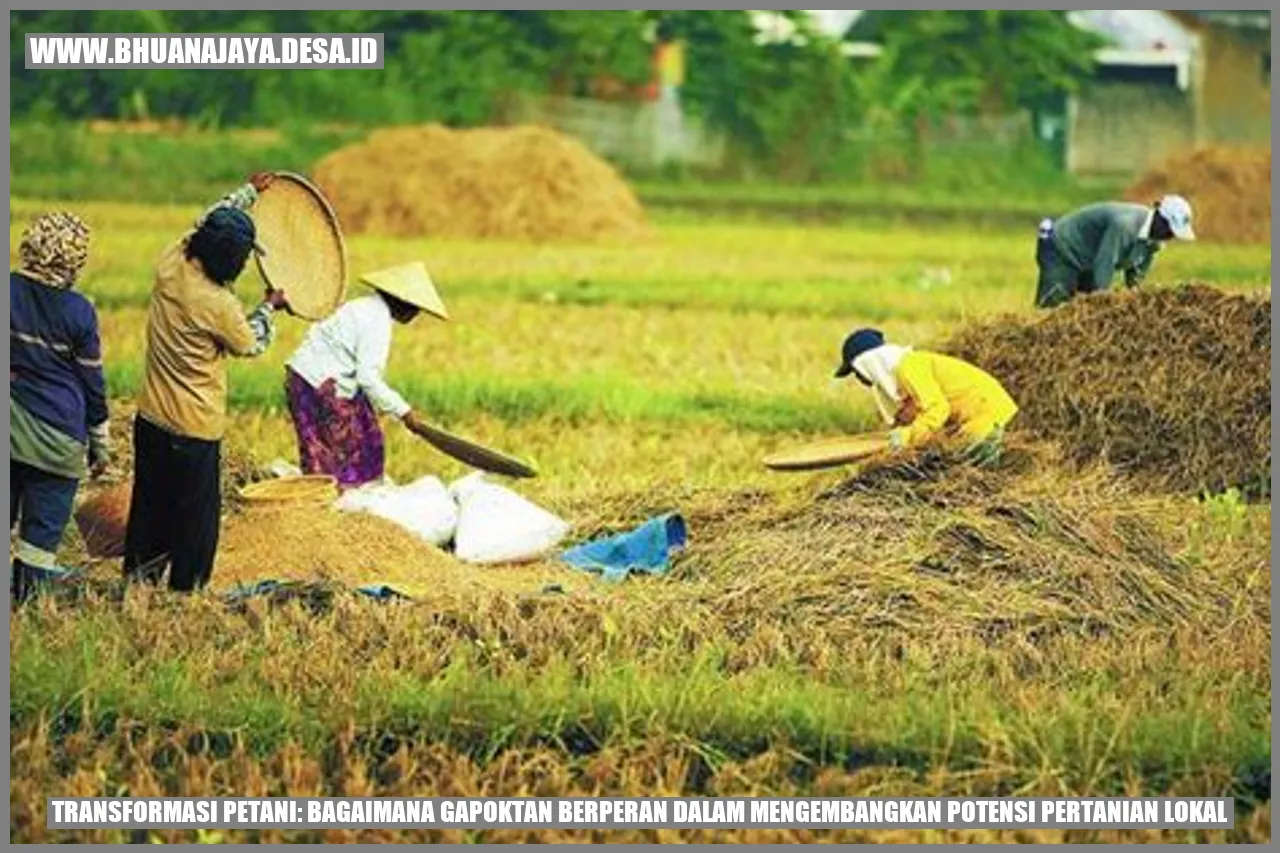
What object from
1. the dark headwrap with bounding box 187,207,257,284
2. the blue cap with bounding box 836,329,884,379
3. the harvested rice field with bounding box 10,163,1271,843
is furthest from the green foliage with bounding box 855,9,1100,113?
the dark headwrap with bounding box 187,207,257,284

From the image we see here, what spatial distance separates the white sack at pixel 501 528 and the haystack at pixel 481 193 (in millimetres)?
16055

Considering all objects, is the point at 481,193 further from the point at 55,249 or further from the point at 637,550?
the point at 55,249

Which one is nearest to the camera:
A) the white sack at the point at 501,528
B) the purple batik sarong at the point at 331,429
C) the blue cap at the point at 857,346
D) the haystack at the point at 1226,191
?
the white sack at the point at 501,528

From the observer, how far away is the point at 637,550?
27.2 feet

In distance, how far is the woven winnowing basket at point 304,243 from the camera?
27.7ft

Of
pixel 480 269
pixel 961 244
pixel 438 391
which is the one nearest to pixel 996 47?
pixel 961 244

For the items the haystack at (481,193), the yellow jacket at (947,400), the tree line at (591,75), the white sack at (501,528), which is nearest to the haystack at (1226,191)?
the haystack at (481,193)

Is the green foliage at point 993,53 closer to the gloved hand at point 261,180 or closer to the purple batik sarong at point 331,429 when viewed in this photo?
the purple batik sarong at point 331,429

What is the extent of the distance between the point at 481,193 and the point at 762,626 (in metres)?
18.0

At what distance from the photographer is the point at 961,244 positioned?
925 inches

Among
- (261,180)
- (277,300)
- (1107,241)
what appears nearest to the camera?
(277,300)

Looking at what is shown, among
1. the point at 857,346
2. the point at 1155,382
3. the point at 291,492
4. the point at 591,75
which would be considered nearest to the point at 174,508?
the point at 291,492

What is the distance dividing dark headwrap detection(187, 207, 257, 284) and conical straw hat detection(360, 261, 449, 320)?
1.00m

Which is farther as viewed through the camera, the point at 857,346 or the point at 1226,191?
the point at 1226,191
